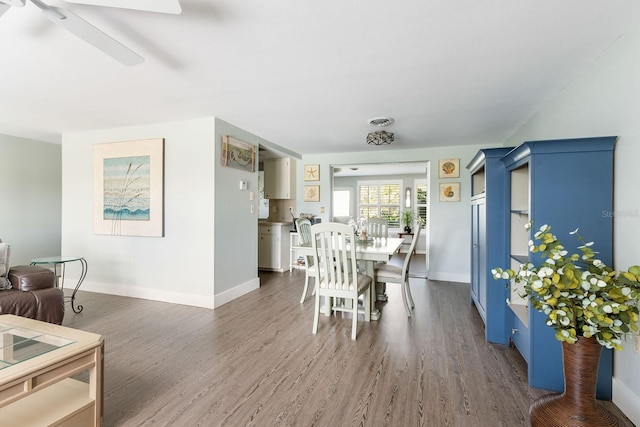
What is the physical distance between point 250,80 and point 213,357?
2.23m

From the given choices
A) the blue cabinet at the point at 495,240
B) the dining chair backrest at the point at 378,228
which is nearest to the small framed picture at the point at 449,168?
the dining chair backrest at the point at 378,228

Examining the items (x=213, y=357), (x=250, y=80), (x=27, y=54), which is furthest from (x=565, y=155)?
(x=27, y=54)

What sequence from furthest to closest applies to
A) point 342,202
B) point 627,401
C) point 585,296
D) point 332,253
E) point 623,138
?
1. point 342,202
2. point 332,253
3. point 623,138
4. point 627,401
5. point 585,296

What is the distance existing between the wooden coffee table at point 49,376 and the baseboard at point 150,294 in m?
1.92

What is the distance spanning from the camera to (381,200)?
8797mm

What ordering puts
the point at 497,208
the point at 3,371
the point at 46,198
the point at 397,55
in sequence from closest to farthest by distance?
the point at 3,371 < the point at 397,55 < the point at 497,208 < the point at 46,198

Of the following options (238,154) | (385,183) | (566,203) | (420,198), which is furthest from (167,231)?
(420,198)

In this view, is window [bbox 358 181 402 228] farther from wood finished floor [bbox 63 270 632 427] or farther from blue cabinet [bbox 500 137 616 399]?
blue cabinet [bbox 500 137 616 399]

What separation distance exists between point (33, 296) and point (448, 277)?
5.18 metres

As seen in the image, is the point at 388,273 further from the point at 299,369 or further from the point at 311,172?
the point at 311,172

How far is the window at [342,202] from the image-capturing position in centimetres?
902

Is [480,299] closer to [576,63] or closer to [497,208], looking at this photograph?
[497,208]

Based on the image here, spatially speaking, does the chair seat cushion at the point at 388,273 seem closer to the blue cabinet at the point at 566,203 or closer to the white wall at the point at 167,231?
the blue cabinet at the point at 566,203

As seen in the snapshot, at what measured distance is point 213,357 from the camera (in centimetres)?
237
